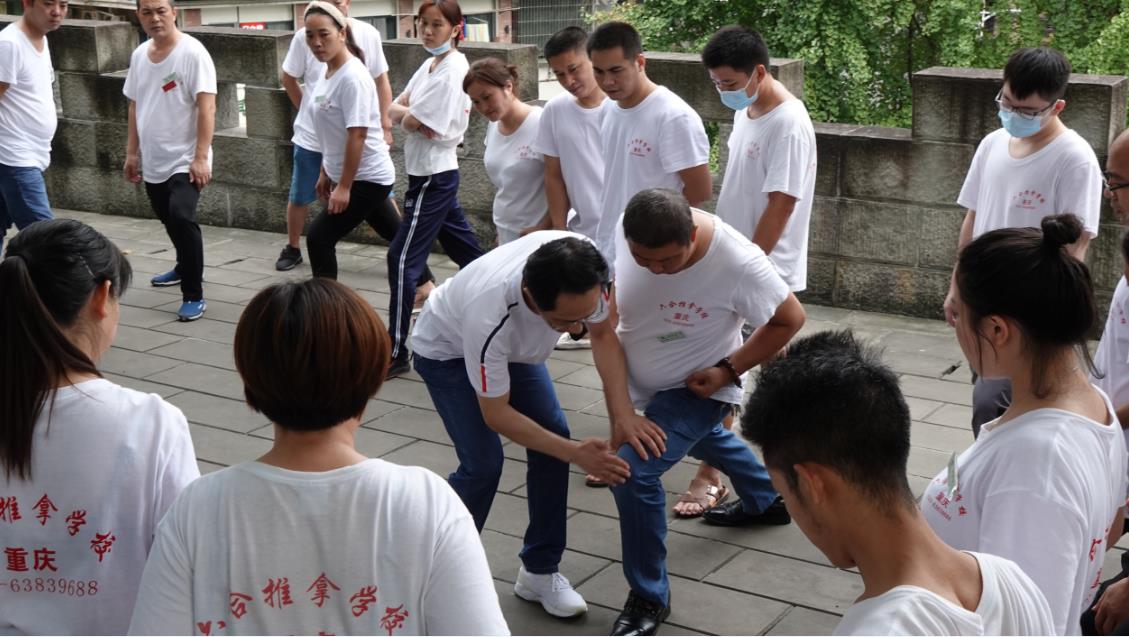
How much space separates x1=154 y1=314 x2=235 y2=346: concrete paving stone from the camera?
7262mm

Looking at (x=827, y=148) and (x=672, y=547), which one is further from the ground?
(x=827, y=148)

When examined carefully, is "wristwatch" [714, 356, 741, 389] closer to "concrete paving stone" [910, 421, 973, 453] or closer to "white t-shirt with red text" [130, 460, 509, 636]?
"concrete paving stone" [910, 421, 973, 453]

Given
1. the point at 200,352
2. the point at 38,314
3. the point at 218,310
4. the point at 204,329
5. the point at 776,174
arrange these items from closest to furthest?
the point at 38,314 < the point at 776,174 < the point at 200,352 < the point at 204,329 < the point at 218,310

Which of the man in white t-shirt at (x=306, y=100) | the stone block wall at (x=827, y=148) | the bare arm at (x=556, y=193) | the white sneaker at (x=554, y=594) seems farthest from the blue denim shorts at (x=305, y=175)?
the white sneaker at (x=554, y=594)

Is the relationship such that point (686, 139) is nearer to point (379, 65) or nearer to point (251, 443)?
point (251, 443)

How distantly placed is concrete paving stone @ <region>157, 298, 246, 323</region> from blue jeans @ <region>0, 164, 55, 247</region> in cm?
87

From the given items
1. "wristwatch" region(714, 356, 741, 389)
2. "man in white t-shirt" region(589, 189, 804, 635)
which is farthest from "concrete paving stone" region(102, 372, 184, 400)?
"wristwatch" region(714, 356, 741, 389)

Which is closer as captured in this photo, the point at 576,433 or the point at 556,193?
the point at 576,433

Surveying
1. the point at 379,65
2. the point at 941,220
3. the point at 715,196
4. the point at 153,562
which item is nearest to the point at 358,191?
the point at 379,65

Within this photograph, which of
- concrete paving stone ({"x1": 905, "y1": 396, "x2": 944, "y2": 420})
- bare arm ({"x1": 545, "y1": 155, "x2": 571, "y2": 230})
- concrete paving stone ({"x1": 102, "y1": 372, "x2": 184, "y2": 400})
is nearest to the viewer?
concrete paving stone ({"x1": 905, "y1": 396, "x2": 944, "y2": 420})

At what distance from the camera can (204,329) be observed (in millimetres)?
7406

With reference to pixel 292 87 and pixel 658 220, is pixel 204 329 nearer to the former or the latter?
pixel 292 87

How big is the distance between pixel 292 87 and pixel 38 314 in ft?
20.8

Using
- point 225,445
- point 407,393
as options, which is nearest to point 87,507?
point 225,445
